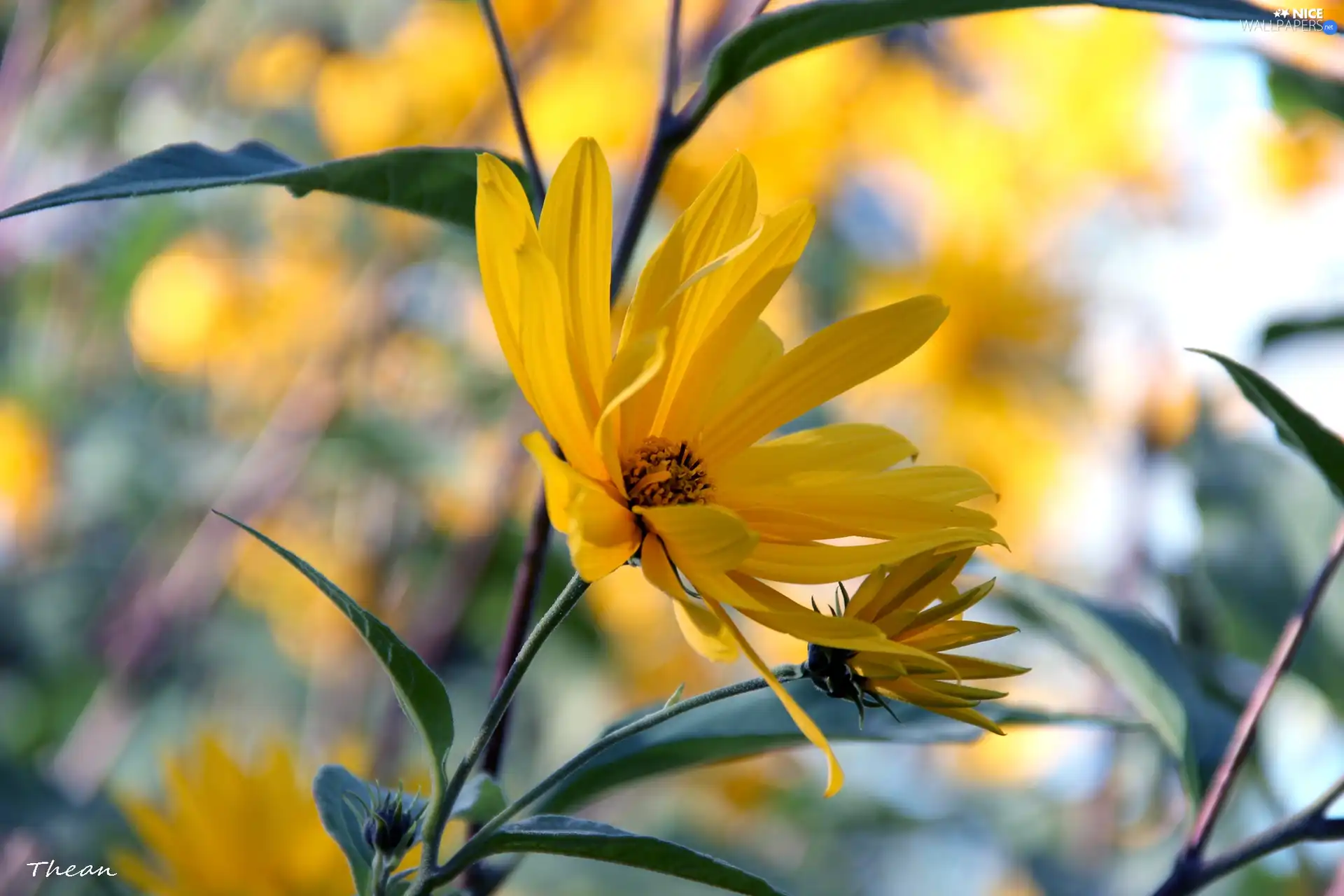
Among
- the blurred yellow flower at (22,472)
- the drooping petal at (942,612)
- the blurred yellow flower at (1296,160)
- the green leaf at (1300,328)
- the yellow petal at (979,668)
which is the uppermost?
the blurred yellow flower at (22,472)

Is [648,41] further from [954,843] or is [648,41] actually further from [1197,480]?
[954,843]

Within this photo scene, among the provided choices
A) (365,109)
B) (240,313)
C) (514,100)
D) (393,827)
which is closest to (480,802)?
(393,827)

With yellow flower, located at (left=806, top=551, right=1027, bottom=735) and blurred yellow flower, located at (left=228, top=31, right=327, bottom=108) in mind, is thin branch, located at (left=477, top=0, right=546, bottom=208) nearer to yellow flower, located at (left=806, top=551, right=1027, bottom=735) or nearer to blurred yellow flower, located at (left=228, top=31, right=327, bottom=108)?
yellow flower, located at (left=806, top=551, right=1027, bottom=735)

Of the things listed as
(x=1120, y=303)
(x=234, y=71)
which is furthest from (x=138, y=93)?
(x=1120, y=303)

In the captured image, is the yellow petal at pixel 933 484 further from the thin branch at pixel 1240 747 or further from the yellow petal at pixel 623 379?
the thin branch at pixel 1240 747

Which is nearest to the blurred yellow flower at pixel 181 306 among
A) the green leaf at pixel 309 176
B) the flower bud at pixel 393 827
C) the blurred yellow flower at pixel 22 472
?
the blurred yellow flower at pixel 22 472

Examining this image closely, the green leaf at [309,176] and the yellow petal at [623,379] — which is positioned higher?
the green leaf at [309,176]

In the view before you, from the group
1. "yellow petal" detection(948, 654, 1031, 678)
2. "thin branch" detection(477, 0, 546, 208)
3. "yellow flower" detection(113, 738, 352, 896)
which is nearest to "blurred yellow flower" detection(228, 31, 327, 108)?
"yellow flower" detection(113, 738, 352, 896)
